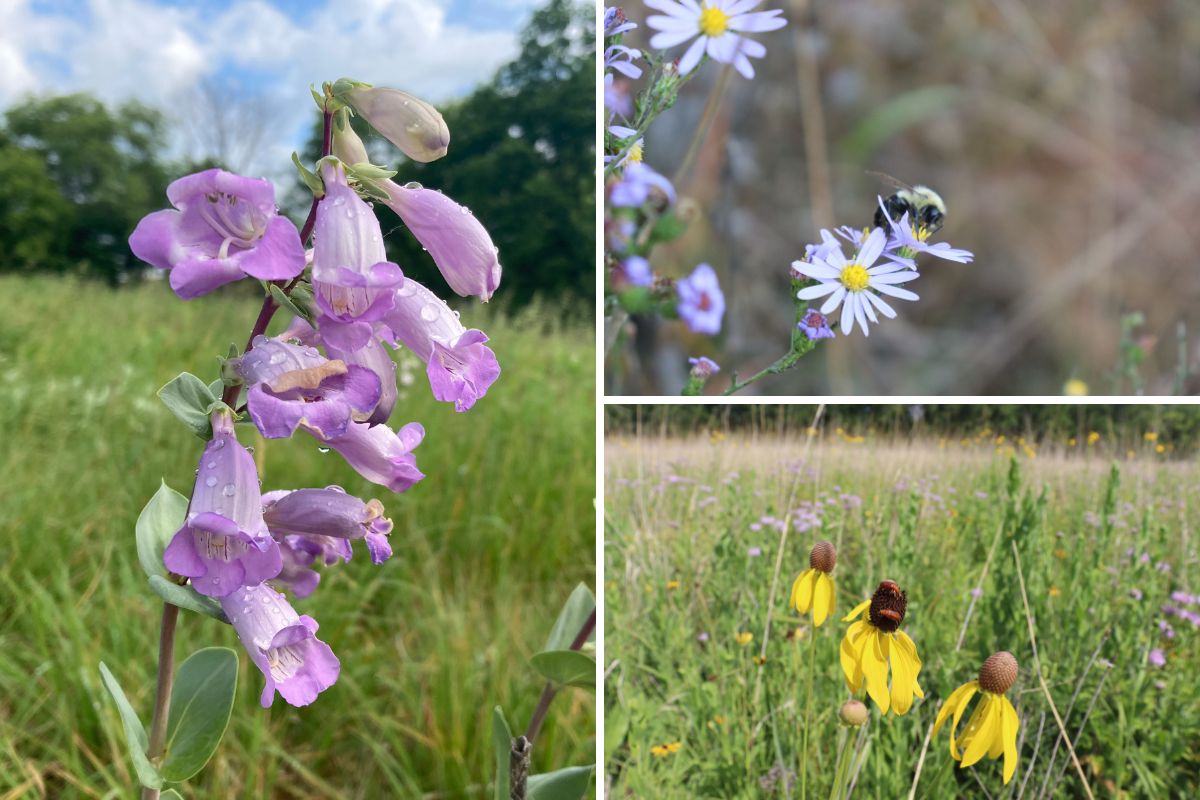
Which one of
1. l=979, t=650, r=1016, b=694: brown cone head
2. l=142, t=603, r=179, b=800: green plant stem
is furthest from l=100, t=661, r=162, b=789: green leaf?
l=979, t=650, r=1016, b=694: brown cone head

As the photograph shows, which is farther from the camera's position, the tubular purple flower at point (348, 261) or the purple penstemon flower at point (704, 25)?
the purple penstemon flower at point (704, 25)

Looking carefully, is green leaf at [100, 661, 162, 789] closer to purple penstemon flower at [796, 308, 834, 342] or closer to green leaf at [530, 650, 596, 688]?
green leaf at [530, 650, 596, 688]

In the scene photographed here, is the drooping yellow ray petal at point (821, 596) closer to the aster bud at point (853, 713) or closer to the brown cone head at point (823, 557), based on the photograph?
the brown cone head at point (823, 557)

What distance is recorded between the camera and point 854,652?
0.94m

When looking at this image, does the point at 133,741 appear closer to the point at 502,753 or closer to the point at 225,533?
the point at 225,533

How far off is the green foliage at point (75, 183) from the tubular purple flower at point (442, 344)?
1216 centimetres

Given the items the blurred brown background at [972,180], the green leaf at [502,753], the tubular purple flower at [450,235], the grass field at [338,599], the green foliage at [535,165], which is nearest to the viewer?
the tubular purple flower at [450,235]

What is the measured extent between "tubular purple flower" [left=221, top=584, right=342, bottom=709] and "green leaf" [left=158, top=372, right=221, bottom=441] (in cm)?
13

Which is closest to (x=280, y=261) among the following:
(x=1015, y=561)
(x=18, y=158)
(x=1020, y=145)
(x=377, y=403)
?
(x=377, y=403)

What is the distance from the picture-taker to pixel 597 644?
972 millimetres

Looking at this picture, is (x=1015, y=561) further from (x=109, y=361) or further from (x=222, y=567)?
(x=109, y=361)

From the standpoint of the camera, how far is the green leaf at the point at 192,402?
0.66m

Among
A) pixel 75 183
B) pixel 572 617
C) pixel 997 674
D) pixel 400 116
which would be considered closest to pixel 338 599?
pixel 572 617

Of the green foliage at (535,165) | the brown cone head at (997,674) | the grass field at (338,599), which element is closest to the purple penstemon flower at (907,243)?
the brown cone head at (997,674)
